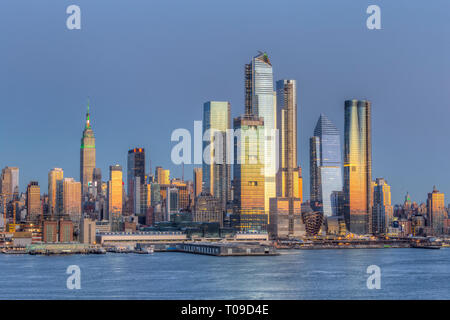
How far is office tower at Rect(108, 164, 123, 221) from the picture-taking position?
488ft

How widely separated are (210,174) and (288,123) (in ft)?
79.1

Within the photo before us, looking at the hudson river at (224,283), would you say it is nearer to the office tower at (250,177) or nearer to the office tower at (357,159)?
the office tower at (250,177)

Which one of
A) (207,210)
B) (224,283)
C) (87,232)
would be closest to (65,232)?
(87,232)

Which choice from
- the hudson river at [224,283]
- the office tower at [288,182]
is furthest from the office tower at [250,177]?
the hudson river at [224,283]

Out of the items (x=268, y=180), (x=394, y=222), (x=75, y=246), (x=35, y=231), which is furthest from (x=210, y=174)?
(x=75, y=246)

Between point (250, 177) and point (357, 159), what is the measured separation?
131ft

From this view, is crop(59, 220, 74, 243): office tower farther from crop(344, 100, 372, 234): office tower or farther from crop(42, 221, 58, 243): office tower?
crop(344, 100, 372, 234): office tower

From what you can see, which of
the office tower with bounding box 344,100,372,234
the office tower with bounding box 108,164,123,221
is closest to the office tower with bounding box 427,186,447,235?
the office tower with bounding box 344,100,372,234

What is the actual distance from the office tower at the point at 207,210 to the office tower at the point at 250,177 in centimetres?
413

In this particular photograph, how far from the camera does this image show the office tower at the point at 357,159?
156m

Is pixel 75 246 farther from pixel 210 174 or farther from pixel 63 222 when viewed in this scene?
pixel 210 174

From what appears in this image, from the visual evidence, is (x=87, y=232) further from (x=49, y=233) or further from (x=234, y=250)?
(x=234, y=250)

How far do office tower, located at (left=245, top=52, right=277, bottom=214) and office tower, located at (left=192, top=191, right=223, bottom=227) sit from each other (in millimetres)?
18831

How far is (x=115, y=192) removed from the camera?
15288 centimetres
